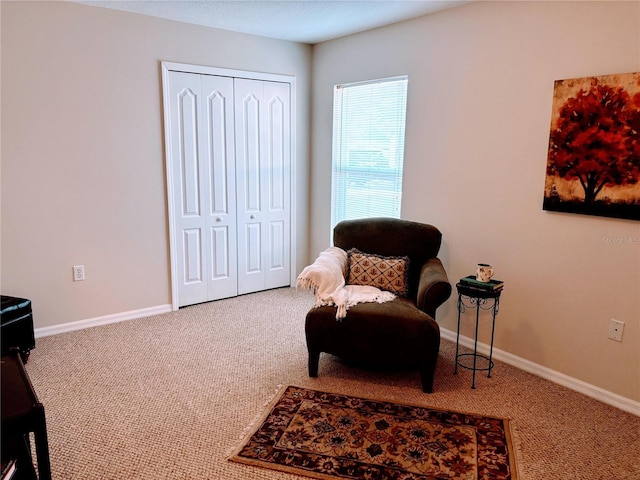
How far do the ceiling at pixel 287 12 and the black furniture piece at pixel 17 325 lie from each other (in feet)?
6.86

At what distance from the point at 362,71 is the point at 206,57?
1.31 m

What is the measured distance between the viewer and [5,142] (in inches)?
124

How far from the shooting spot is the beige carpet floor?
2.09 metres

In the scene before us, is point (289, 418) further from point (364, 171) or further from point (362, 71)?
point (362, 71)

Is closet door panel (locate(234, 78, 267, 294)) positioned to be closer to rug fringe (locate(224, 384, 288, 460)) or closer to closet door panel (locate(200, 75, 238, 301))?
closet door panel (locate(200, 75, 238, 301))

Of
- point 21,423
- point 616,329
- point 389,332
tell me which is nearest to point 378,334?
point 389,332

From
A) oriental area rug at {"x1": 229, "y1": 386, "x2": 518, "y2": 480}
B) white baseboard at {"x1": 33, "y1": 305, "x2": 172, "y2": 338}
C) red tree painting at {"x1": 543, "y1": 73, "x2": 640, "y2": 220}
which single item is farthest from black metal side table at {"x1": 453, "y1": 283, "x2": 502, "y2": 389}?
white baseboard at {"x1": 33, "y1": 305, "x2": 172, "y2": 338}

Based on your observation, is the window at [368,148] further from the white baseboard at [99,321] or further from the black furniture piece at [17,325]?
the black furniture piece at [17,325]

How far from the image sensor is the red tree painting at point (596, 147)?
240 centimetres

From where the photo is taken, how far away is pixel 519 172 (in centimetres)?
294

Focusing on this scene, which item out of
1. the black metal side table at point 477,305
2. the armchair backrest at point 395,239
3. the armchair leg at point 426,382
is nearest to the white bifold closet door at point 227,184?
the armchair backrest at point 395,239

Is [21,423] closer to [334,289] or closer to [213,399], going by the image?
[213,399]

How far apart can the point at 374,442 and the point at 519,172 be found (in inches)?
72.9

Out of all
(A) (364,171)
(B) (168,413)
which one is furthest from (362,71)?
(B) (168,413)
